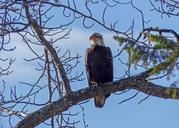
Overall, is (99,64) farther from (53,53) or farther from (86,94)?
(86,94)

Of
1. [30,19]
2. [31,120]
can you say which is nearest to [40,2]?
[30,19]

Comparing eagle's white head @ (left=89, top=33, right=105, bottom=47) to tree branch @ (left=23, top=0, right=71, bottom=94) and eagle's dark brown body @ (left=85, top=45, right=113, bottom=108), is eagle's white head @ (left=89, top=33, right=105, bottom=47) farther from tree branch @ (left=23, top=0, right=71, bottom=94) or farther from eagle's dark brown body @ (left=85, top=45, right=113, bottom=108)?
tree branch @ (left=23, top=0, right=71, bottom=94)

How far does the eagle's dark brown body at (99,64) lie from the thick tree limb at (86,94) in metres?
2.28

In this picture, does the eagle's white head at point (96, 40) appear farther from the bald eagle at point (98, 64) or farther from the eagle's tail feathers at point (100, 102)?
the eagle's tail feathers at point (100, 102)

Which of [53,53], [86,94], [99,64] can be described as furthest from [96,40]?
[86,94]

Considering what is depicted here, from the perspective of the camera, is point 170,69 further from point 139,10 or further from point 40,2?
point 40,2

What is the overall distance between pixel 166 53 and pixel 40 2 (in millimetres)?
1971

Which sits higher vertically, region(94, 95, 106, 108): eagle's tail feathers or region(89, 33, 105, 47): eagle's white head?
region(89, 33, 105, 47): eagle's white head

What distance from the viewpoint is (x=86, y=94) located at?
5.02m

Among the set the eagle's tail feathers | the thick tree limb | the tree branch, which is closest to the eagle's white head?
the eagle's tail feathers

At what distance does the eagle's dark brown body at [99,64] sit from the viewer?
7.35 meters

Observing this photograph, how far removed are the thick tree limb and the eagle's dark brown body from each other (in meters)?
2.28

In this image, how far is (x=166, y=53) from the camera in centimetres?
378

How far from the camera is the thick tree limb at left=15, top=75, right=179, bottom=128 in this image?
15.8ft
